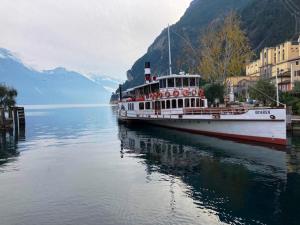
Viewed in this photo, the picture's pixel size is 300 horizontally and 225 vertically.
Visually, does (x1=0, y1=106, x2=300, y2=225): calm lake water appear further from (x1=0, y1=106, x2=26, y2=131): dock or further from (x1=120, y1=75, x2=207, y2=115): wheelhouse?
(x1=0, y1=106, x2=26, y2=131): dock

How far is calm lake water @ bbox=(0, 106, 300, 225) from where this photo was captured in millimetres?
17625

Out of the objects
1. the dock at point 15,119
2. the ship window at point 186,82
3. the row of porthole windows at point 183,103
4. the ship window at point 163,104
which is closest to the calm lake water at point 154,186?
the row of porthole windows at point 183,103

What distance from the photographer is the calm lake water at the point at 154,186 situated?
57.8 ft

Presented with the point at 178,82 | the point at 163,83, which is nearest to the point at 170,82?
the point at 178,82

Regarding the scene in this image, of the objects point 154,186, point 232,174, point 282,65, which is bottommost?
point 154,186

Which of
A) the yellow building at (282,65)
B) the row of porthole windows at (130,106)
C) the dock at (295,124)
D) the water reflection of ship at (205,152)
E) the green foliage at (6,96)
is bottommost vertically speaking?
the water reflection of ship at (205,152)

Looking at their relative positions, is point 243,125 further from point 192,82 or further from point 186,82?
point 186,82

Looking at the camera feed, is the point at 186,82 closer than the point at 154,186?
No

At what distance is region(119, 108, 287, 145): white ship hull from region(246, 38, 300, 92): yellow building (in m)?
43.7

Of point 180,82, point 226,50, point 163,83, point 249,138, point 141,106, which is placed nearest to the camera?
point 249,138

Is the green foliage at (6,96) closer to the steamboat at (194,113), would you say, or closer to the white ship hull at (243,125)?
the steamboat at (194,113)

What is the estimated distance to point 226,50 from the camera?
7681 centimetres

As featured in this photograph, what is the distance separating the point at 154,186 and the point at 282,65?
90.9 metres

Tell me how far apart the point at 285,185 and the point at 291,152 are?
1246cm
